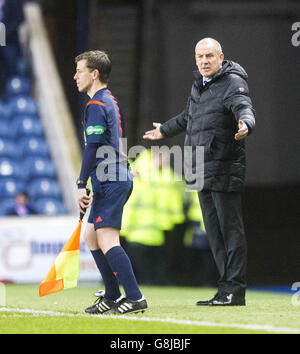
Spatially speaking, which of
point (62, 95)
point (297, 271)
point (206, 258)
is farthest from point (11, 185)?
point (297, 271)

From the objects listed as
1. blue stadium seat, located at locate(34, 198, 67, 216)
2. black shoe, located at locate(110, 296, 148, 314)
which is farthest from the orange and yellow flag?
blue stadium seat, located at locate(34, 198, 67, 216)

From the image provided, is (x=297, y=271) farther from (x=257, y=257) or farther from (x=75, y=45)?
(x=75, y=45)

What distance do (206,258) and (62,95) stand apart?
534 cm

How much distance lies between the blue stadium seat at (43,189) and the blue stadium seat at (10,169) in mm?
299

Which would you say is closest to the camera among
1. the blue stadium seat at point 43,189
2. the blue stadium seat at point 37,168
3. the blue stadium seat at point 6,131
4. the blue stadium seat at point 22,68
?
the blue stadium seat at point 43,189

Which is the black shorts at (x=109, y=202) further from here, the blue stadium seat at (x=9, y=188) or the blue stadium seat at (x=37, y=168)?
the blue stadium seat at (x=37, y=168)

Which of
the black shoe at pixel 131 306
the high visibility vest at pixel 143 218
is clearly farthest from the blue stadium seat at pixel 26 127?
the black shoe at pixel 131 306

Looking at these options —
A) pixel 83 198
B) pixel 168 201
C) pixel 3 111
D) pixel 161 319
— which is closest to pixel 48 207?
pixel 3 111

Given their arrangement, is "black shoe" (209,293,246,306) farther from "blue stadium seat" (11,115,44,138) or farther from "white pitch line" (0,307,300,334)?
"blue stadium seat" (11,115,44,138)

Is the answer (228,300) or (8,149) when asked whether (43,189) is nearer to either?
(8,149)

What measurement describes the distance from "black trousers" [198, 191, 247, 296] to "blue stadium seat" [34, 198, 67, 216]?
22.9 ft

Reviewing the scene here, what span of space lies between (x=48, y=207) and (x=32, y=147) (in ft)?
5.14

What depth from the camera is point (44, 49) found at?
15.2 meters

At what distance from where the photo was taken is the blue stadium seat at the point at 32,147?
14.2m
